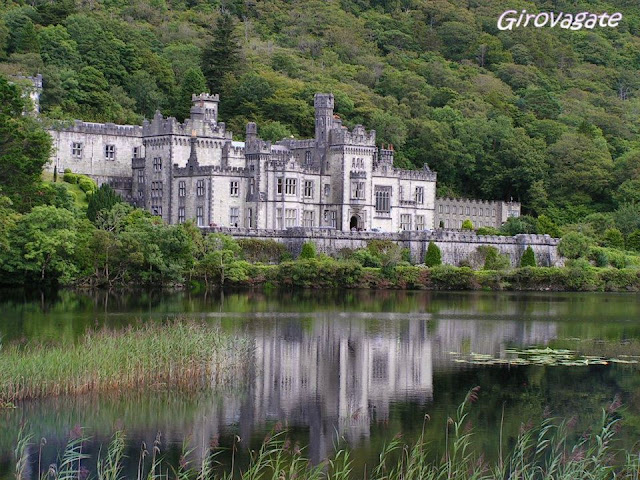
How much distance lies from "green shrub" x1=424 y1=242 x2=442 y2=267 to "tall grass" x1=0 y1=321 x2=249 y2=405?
40452 millimetres

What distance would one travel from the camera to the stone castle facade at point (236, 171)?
77500mm

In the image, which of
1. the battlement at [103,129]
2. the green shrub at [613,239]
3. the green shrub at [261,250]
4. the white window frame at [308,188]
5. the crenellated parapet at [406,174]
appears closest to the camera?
the green shrub at [261,250]

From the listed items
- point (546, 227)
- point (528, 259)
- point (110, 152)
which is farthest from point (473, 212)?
point (110, 152)

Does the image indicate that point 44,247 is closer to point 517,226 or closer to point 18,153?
point 18,153

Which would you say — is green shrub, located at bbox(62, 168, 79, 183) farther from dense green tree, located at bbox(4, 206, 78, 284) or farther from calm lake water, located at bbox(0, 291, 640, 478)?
calm lake water, located at bbox(0, 291, 640, 478)

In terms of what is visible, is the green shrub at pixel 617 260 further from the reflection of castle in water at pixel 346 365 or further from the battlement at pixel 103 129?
the reflection of castle in water at pixel 346 365

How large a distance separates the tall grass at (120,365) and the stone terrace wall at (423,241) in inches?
1512

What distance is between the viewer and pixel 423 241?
77062 mm

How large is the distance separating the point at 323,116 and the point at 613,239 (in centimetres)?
2091

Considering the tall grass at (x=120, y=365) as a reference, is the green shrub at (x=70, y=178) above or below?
above

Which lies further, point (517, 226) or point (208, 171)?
point (517, 226)

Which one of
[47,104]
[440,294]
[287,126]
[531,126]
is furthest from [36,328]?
[531,126]

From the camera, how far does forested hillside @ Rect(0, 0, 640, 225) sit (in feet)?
318

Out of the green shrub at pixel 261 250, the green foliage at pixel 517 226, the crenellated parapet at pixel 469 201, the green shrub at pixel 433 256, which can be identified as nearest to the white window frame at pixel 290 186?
the green shrub at pixel 261 250
